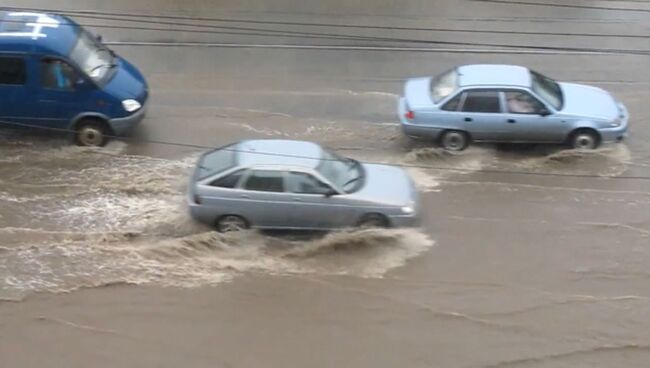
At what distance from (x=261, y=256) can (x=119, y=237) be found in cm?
205

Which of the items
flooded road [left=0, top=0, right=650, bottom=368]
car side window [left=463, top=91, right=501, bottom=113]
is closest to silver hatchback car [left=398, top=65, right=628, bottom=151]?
car side window [left=463, top=91, right=501, bottom=113]

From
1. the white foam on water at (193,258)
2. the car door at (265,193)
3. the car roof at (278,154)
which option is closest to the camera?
the white foam on water at (193,258)

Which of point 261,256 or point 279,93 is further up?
point 279,93

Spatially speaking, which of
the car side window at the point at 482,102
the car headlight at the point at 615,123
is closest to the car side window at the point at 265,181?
the car side window at the point at 482,102

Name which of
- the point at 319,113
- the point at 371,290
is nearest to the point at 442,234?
the point at 371,290

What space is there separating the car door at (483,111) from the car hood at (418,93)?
62 cm

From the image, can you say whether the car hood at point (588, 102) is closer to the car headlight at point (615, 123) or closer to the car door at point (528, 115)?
the car headlight at point (615, 123)

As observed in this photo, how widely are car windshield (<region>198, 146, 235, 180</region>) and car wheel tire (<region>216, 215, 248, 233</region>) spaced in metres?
0.65

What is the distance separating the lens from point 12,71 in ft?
51.9

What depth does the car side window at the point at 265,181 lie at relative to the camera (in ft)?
44.7

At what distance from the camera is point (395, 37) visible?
21.5 metres

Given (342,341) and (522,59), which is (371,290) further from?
(522,59)

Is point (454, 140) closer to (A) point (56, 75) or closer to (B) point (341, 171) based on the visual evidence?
(B) point (341, 171)

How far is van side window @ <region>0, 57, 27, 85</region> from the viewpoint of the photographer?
15.8m
